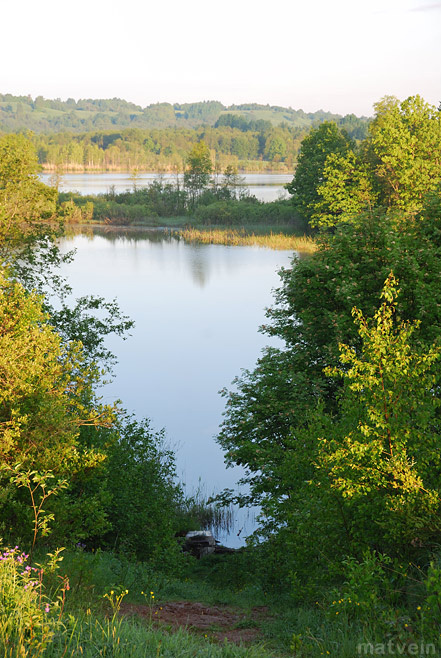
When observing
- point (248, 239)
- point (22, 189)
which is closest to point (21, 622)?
point (22, 189)

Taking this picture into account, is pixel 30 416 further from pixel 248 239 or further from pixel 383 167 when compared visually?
pixel 248 239

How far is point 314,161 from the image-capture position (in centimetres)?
6034

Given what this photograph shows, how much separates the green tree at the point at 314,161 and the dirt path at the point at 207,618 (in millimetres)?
53455

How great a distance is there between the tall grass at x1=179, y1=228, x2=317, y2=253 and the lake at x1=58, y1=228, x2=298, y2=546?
1.60 meters

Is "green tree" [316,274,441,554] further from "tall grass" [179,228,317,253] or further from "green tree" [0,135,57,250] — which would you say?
"tall grass" [179,228,317,253]

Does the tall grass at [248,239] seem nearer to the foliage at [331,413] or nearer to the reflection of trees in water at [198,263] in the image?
the reflection of trees in water at [198,263]

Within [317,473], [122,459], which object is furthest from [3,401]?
[317,473]

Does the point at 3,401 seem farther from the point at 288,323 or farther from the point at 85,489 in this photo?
the point at 288,323

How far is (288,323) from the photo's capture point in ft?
52.1

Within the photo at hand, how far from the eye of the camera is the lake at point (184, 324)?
21859 mm

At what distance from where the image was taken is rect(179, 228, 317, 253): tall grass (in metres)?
54.9

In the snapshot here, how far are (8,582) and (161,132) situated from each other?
655 feet

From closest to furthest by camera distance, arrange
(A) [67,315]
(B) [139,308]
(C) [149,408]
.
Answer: (A) [67,315]
(C) [149,408]
(B) [139,308]

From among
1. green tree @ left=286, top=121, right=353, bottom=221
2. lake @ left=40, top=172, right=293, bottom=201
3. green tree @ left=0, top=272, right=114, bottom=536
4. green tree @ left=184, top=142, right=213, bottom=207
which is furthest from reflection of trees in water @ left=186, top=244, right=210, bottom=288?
green tree @ left=0, top=272, right=114, bottom=536
